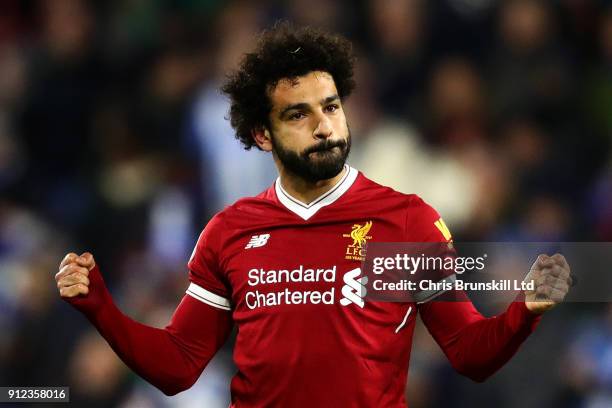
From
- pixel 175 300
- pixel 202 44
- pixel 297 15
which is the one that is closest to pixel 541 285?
pixel 175 300

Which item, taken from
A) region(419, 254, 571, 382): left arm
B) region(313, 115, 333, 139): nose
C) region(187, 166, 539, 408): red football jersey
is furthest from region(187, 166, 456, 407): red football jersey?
region(313, 115, 333, 139): nose

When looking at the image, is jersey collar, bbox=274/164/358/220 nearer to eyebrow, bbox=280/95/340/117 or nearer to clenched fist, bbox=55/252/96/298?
eyebrow, bbox=280/95/340/117

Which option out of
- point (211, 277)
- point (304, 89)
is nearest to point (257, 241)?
point (211, 277)

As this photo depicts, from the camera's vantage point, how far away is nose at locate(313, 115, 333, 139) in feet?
12.9

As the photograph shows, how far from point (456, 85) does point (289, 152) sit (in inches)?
127

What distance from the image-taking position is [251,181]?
6.97m

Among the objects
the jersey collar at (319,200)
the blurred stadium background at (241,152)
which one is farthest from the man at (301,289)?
the blurred stadium background at (241,152)

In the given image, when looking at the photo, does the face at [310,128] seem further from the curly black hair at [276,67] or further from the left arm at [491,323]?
the left arm at [491,323]

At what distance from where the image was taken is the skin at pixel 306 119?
13.0 feet

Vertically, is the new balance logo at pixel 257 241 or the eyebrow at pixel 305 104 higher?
the eyebrow at pixel 305 104

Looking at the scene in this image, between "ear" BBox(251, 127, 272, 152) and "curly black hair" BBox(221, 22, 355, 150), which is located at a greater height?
"curly black hair" BBox(221, 22, 355, 150)

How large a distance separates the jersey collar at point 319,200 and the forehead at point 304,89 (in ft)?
1.00

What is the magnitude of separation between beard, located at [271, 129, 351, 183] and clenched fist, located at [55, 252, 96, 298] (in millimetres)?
774

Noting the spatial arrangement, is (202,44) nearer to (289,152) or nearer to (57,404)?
(57,404)
